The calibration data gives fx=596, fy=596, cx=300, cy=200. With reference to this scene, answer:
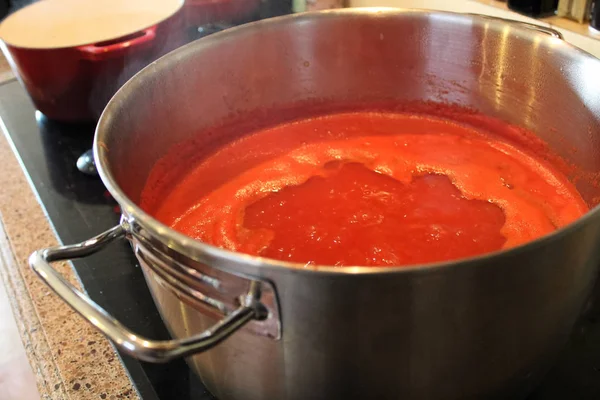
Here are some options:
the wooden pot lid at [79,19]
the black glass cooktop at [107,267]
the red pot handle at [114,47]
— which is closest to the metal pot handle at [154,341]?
the black glass cooktop at [107,267]

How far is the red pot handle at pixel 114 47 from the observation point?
99cm

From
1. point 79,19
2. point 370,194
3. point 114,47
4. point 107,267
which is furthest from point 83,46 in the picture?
point 370,194

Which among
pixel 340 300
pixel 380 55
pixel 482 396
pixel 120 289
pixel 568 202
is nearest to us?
pixel 340 300

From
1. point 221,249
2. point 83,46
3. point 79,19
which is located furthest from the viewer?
point 79,19

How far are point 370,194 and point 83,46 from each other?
0.53 meters

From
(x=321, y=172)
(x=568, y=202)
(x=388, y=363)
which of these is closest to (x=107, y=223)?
(x=321, y=172)

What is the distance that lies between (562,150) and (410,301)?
0.62 m

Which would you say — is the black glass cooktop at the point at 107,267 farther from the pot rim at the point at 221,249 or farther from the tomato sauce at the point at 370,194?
the pot rim at the point at 221,249

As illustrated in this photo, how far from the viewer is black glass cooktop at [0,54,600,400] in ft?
2.25

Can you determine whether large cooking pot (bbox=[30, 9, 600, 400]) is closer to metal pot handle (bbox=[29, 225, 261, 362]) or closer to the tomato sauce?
metal pot handle (bbox=[29, 225, 261, 362])

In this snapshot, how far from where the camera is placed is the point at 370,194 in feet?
3.02

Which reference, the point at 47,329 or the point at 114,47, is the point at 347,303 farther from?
the point at 114,47

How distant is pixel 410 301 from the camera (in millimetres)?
441

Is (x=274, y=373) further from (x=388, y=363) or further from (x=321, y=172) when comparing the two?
(x=321, y=172)
